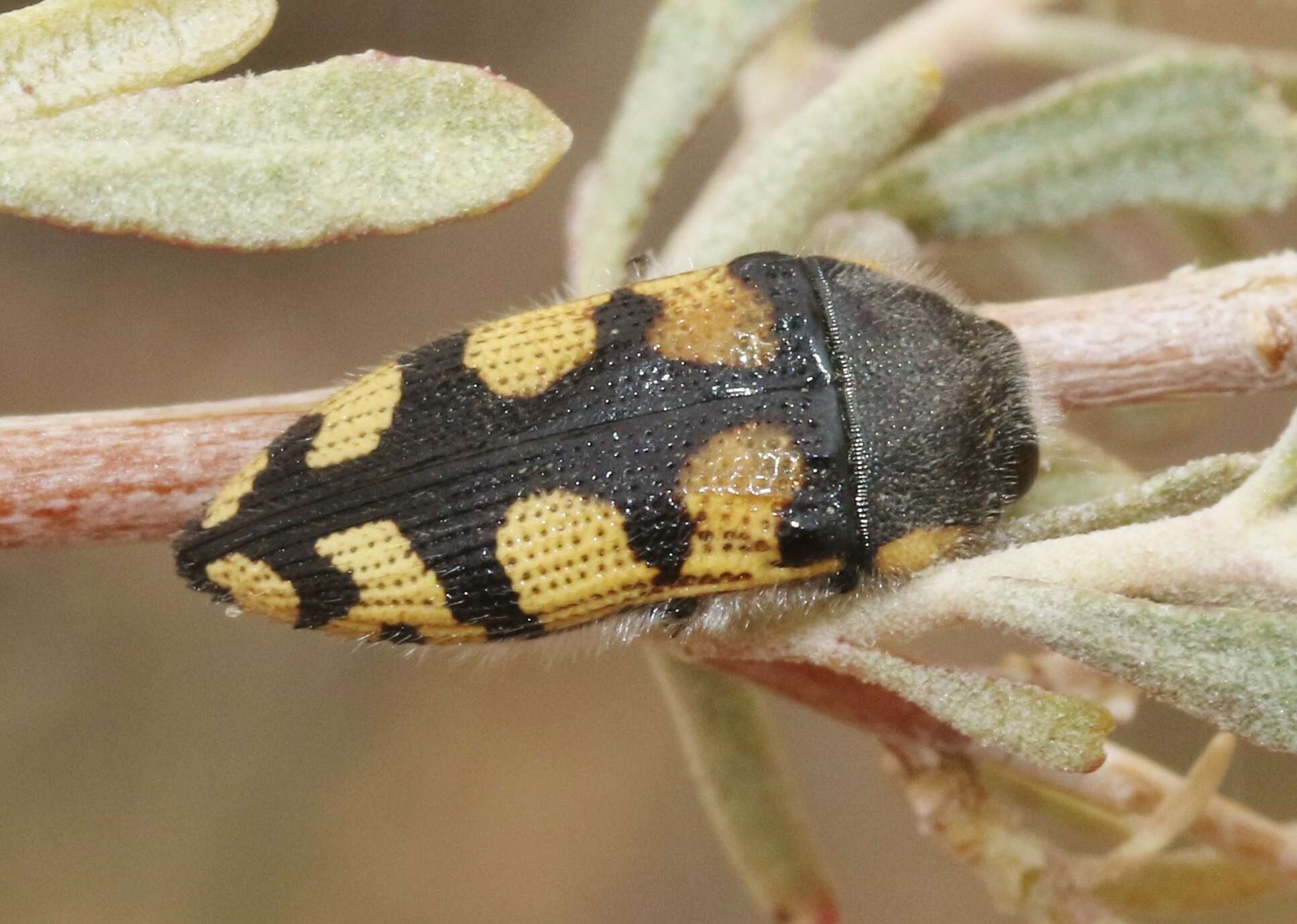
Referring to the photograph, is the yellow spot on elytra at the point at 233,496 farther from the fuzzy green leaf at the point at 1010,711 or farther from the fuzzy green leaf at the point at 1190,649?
the fuzzy green leaf at the point at 1190,649

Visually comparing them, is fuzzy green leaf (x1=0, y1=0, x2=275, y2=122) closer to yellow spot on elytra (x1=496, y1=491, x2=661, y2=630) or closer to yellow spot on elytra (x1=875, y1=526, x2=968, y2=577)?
yellow spot on elytra (x1=496, y1=491, x2=661, y2=630)

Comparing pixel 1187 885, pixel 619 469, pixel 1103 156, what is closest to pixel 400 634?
pixel 619 469

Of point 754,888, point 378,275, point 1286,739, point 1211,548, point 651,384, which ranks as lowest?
point 754,888

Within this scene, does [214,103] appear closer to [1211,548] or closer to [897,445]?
[897,445]

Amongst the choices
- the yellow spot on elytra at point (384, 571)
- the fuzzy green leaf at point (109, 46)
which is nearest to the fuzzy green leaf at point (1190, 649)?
the yellow spot on elytra at point (384, 571)

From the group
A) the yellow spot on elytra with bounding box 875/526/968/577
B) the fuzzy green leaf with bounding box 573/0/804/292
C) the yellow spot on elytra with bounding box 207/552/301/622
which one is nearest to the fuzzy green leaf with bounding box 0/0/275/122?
the yellow spot on elytra with bounding box 207/552/301/622

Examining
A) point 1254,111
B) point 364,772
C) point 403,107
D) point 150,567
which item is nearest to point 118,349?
point 150,567

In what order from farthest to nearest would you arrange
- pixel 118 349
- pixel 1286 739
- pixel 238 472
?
pixel 118 349 < pixel 238 472 < pixel 1286 739
